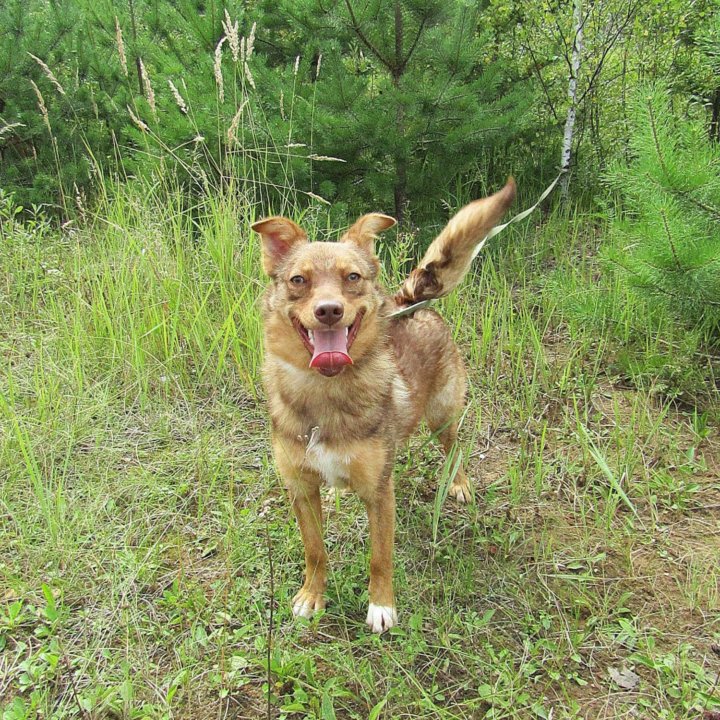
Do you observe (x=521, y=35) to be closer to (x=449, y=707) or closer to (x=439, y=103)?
(x=439, y=103)

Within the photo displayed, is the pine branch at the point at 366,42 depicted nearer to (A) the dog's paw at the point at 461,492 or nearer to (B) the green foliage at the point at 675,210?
(B) the green foliage at the point at 675,210

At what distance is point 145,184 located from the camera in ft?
14.9

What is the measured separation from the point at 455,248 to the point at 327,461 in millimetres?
1069

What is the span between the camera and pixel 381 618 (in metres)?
2.41

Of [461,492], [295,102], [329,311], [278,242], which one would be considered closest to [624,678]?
[461,492]

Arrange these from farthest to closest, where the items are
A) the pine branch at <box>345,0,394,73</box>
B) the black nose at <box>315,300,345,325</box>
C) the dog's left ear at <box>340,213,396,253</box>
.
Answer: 1. the pine branch at <box>345,0,394,73</box>
2. the dog's left ear at <box>340,213,396,253</box>
3. the black nose at <box>315,300,345,325</box>

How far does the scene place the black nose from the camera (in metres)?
2.06

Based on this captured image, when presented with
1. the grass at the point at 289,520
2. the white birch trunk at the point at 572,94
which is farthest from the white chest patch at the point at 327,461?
the white birch trunk at the point at 572,94

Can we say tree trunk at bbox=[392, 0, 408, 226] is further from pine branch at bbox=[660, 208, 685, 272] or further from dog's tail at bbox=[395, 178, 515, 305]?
dog's tail at bbox=[395, 178, 515, 305]

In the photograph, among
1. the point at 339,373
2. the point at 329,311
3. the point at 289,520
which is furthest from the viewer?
the point at 289,520

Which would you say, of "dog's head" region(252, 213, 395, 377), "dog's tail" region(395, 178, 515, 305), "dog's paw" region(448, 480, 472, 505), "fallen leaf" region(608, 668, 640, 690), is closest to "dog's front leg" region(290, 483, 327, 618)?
"dog's head" region(252, 213, 395, 377)

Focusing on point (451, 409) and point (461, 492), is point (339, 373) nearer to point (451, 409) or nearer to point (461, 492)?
point (451, 409)

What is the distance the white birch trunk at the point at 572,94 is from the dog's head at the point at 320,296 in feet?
11.0

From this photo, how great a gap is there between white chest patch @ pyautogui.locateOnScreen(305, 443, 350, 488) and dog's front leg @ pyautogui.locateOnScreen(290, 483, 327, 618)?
5.6 inches
